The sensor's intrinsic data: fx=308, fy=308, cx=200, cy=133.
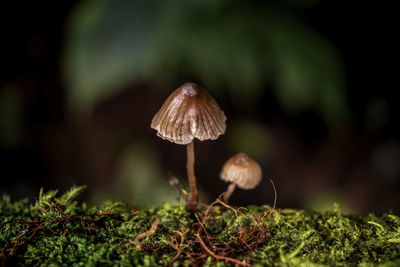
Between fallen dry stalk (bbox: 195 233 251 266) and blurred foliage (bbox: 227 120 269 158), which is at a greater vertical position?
blurred foliage (bbox: 227 120 269 158)

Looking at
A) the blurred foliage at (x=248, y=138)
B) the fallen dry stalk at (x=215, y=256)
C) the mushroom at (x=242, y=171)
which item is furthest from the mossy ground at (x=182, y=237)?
the blurred foliage at (x=248, y=138)

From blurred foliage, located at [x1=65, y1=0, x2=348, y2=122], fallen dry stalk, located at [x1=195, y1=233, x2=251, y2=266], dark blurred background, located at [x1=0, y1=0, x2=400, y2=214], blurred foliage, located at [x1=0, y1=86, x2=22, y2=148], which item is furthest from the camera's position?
blurred foliage, located at [x1=0, y1=86, x2=22, y2=148]

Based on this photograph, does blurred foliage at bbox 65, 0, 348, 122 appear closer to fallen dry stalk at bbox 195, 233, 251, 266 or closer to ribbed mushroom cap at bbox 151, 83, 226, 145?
ribbed mushroom cap at bbox 151, 83, 226, 145

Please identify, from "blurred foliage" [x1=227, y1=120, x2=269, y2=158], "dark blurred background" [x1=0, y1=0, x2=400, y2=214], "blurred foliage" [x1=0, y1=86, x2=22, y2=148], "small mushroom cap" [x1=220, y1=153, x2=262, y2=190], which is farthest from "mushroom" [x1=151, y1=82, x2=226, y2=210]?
"blurred foliage" [x1=0, y1=86, x2=22, y2=148]

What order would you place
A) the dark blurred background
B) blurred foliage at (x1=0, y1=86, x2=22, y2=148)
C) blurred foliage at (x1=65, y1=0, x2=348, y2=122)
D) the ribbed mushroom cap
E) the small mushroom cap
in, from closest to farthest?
the ribbed mushroom cap
the small mushroom cap
blurred foliage at (x1=65, y1=0, x2=348, y2=122)
the dark blurred background
blurred foliage at (x1=0, y1=86, x2=22, y2=148)

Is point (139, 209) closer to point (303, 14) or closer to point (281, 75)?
point (281, 75)

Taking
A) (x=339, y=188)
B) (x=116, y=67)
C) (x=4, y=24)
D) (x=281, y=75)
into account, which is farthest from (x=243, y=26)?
(x=4, y=24)
